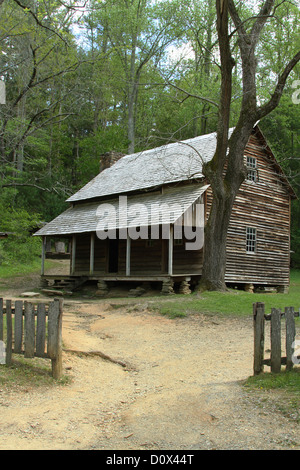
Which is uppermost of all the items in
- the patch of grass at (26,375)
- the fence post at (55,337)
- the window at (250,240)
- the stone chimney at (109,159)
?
the stone chimney at (109,159)

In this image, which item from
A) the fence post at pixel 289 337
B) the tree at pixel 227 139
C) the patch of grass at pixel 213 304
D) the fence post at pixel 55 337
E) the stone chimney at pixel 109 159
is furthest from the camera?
the stone chimney at pixel 109 159

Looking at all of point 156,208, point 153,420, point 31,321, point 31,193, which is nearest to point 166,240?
point 156,208

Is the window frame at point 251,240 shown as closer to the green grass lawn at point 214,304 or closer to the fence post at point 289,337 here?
the green grass lawn at point 214,304

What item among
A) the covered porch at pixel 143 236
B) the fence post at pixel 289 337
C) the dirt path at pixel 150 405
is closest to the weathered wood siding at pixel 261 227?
the covered porch at pixel 143 236

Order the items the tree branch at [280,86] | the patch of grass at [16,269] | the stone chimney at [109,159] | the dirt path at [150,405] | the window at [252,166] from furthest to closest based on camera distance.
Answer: the stone chimney at [109,159] < the patch of grass at [16,269] < the window at [252,166] < the tree branch at [280,86] < the dirt path at [150,405]

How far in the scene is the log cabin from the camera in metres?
19.6

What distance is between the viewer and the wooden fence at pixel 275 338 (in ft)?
20.5

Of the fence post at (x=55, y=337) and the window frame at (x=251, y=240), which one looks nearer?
the fence post at (x=55, y=337)

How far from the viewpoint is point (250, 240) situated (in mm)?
22781

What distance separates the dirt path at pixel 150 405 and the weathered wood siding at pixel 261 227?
459 inches

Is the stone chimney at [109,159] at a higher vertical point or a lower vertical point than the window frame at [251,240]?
higher
